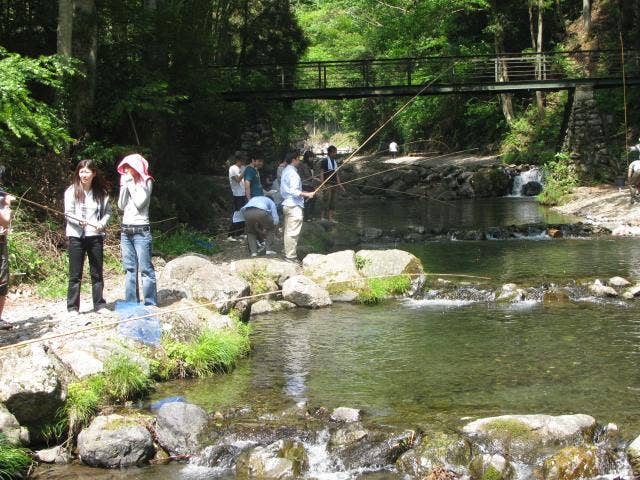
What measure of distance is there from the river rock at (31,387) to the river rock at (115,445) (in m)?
0.39

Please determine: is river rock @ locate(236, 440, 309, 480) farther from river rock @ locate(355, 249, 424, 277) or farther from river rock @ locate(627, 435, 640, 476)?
river rock @ locate(355, 249, 424, 277)

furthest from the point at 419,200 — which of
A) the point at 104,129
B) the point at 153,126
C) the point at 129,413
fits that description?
the point at 129,413

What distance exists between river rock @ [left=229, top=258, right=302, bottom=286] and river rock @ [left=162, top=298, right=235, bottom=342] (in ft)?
8.25

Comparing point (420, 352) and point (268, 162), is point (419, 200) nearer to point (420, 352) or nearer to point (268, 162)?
point (268, 162)

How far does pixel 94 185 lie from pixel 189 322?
1.85 metres

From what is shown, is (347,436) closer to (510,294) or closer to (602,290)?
(510,294)

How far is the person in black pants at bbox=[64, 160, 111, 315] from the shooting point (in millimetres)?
8438

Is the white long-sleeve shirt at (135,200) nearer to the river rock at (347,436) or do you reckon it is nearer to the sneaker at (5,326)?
the sneaker at (5,326)

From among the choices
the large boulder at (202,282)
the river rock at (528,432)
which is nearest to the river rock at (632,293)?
the river rock at (528,432)

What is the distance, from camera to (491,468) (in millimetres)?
5797

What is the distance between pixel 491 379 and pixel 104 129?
1073 centimetres

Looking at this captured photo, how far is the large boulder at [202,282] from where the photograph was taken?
981 cm

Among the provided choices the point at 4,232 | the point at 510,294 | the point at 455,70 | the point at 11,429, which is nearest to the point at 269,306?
the point at 510,294

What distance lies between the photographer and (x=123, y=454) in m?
6.15
